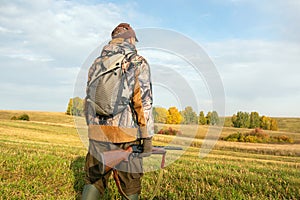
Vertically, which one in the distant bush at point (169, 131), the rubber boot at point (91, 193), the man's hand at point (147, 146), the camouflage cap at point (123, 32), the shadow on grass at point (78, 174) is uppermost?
the camouflage cap at point (123, 32)

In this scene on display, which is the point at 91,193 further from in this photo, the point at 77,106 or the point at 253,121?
the point at 253,121

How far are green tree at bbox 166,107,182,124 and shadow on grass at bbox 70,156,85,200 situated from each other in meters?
2.68

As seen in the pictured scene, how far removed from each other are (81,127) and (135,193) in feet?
4.22

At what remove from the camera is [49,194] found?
645 cm

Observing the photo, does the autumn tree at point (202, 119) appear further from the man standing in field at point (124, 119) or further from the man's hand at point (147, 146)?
the man's hand at point (147, 146)

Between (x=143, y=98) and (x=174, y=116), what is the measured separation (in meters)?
0.90

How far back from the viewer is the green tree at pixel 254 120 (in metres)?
56.5

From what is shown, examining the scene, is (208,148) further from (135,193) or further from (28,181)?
(28,181)

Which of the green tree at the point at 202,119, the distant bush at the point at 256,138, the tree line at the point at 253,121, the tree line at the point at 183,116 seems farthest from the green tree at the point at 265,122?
the tree line at the point at 183,116

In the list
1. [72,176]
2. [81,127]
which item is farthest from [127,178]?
[72,176]

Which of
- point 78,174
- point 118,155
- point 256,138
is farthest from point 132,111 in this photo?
point 256,138

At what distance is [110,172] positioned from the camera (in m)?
4.61

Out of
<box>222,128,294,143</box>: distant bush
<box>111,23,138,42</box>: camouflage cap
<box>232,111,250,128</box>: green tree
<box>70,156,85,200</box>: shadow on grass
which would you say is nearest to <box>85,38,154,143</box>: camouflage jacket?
<box>111,23,138,42</box>: camouflage cap

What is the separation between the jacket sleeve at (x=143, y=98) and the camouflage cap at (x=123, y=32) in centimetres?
44
